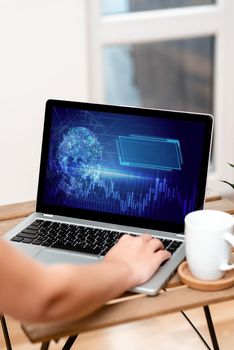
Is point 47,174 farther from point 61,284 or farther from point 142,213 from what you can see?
point 61,284

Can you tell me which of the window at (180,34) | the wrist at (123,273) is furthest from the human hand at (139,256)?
the window at (180,34)

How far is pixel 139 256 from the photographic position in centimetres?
138

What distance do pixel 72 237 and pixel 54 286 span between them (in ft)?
1.55

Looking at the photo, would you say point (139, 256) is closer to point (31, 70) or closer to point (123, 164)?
point (123, 164)

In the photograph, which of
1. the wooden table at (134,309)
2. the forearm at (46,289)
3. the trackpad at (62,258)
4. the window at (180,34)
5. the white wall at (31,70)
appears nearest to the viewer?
the forearm at (46,289)

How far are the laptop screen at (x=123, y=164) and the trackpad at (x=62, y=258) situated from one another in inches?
6.9

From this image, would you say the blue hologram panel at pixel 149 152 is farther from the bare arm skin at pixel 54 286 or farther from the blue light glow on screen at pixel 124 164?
the bare arm skin at pixel 54 286

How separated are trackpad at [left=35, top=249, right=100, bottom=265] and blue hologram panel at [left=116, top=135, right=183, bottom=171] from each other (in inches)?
10.2

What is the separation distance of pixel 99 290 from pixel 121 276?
8 cm

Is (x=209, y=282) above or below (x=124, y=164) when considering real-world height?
below

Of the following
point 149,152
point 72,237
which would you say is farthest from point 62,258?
point 149,152

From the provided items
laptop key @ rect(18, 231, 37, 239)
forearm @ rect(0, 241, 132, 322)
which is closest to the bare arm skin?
forearm @ rect(0, 241, 132, 322)

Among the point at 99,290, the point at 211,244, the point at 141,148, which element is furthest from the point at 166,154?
the point at 99,290

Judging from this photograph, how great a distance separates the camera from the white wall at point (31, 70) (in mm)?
2432
